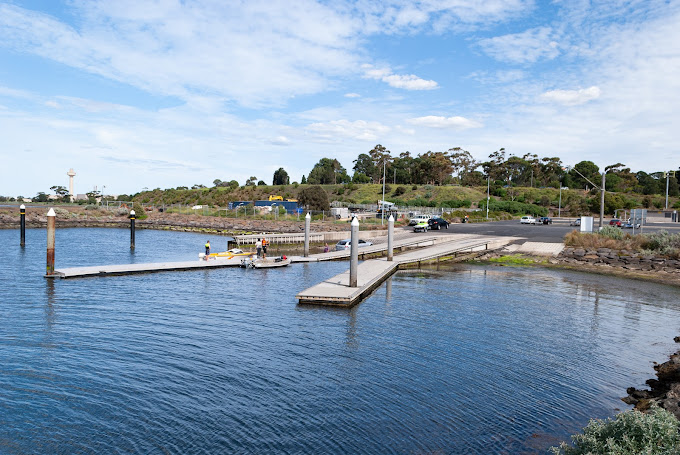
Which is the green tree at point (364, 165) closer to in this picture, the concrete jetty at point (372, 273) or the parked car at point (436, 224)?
the parked car at point (436, 224)

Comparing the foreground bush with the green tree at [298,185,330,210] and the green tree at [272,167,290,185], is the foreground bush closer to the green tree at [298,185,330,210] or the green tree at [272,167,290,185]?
the green tree at [298,185,330,210]

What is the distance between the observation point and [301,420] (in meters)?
11.0

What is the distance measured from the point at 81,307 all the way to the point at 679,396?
21137 millimetres

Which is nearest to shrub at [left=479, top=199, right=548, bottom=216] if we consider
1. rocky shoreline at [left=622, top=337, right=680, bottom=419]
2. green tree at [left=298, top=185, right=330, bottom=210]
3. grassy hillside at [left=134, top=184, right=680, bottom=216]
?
grassy hillside at [left=134, top=184, right=680, bottom=216]

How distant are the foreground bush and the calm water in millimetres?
2967

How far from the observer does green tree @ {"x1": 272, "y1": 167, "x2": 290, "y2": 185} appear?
16075 centimetres

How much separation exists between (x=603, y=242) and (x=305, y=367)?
3847cm

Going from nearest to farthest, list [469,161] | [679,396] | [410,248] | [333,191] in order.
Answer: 1. [679,396]
2. [410,248]
3. [333,191]
4. [469,161]

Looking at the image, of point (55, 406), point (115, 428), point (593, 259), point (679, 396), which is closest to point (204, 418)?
point (115, 428)

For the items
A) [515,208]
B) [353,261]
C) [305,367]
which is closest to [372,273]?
[353,261]

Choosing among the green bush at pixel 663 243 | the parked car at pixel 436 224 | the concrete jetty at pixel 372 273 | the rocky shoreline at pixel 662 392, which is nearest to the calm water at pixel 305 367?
the rocky shoreline at pixel 662 392

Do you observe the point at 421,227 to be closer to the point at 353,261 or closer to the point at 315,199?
the point at 315,199

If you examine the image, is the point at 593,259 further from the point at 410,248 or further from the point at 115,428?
the point at 115,428

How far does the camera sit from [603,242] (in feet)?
145
